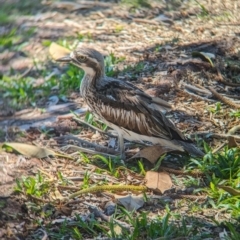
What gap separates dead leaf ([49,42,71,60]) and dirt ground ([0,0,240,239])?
0.29ft

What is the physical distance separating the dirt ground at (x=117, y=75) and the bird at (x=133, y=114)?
201 millimetres

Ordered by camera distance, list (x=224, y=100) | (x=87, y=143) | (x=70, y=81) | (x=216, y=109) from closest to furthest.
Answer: (x=87, y=143) → (x=216, y=109) → (x=224, y=100) → (x=70, y=81)

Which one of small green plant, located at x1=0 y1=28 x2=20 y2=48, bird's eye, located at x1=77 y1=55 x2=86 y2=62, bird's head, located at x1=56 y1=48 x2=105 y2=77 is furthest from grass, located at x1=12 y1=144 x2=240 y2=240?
small green plant, located at x1=0 y1=28 x2=20 y2=48

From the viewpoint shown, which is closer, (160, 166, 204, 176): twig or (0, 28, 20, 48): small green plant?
(160, 166, 204, 176): twig

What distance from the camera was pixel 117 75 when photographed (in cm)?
763

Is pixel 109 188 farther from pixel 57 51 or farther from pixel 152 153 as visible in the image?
pixel 57 51

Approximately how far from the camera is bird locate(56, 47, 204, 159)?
20.2ft

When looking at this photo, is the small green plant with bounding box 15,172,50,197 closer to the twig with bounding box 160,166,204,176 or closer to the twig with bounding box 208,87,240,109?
the twig with bounding box 160,166,204,176

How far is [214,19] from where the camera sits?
9070mm

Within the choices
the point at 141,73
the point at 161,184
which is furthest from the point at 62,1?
the point at 161,184

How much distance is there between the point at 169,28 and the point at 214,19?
623 mm

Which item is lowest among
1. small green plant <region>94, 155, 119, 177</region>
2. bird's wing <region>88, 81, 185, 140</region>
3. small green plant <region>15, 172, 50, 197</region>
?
small green plant <region>94, 155, 119, 177</region>

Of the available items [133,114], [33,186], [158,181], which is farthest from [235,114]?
[33,186]

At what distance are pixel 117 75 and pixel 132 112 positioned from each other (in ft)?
4.61
